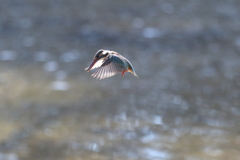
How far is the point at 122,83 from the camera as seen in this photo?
17.0ft

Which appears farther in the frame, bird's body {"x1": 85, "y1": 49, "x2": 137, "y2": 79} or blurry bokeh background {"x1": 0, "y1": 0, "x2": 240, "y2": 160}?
blurry bokeh background {"x1": 0, "y1": 0, "x2": 240, "y2": 160}

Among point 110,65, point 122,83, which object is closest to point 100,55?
point 110,65

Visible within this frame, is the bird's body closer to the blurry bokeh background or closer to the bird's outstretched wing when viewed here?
the bird's outstretched wing

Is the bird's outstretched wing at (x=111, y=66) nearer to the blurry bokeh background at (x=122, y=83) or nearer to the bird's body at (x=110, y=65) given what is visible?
the bird's body at (x=110, y=65)

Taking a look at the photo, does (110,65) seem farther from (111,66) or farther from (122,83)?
(122,83)

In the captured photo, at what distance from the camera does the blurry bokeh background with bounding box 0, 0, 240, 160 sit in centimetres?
405

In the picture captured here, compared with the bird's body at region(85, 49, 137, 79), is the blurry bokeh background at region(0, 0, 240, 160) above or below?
above

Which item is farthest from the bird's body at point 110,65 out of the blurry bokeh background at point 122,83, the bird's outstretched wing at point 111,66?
the blurry bokeh background at point 122,83

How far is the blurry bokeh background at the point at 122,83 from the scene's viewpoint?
13.3 ft

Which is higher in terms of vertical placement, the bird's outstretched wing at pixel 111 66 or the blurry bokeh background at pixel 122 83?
the blurry bokeh background at pixel 122 83

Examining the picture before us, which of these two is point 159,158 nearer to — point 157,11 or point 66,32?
point 66,32

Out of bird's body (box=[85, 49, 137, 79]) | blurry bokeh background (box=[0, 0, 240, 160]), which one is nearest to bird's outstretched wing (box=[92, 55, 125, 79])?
bird's body (box=[85, 49, 137, 79])

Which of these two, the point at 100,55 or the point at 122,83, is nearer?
the point at 100,55

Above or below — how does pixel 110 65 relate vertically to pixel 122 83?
below
